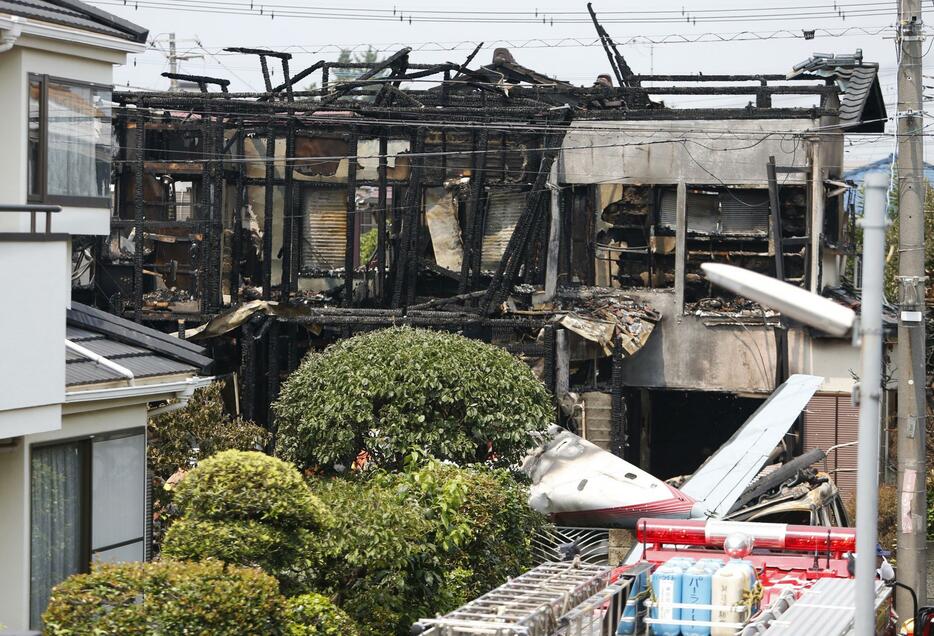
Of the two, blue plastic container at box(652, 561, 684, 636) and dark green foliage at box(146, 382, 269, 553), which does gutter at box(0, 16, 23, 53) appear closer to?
dark green foliage at box(146, 382, 269, 553)

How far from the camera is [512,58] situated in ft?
112

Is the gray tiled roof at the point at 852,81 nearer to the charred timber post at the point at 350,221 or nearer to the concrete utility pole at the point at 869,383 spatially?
the charred timber post at the point at 350,221

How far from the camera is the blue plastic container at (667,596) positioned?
12609mm

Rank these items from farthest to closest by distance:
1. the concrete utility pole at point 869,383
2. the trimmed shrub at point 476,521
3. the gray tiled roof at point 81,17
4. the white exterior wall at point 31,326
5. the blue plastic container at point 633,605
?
the trimmed shrub at point 476,521, the gray tiled roof at point 81,17, the blue plastic container at point 633,605, the white exterior wall at point 31,326, the concrete utility pole at point 869,383

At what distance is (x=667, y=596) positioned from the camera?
1281 cm

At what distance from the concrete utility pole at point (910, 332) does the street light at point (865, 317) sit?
31.9ft

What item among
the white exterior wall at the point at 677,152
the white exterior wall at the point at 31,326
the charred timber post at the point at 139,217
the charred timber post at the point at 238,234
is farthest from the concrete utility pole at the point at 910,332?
the charred timber post at the point at 139,217

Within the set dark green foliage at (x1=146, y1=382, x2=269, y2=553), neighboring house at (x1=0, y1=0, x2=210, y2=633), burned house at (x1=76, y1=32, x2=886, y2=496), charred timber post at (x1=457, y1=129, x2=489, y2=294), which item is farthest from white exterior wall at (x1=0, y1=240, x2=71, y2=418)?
charred timber post at (x1=457, y1=129, x2=489, y2=294)

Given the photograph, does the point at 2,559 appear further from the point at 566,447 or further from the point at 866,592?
the point at 566,447

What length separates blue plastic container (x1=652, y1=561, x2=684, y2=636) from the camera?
12.6 m

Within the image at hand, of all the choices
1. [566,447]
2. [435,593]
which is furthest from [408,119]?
[435,593]

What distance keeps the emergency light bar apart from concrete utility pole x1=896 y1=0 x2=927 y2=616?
3.22 meters

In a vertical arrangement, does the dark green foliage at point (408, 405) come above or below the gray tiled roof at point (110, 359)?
below

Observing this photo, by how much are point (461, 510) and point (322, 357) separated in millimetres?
4362
